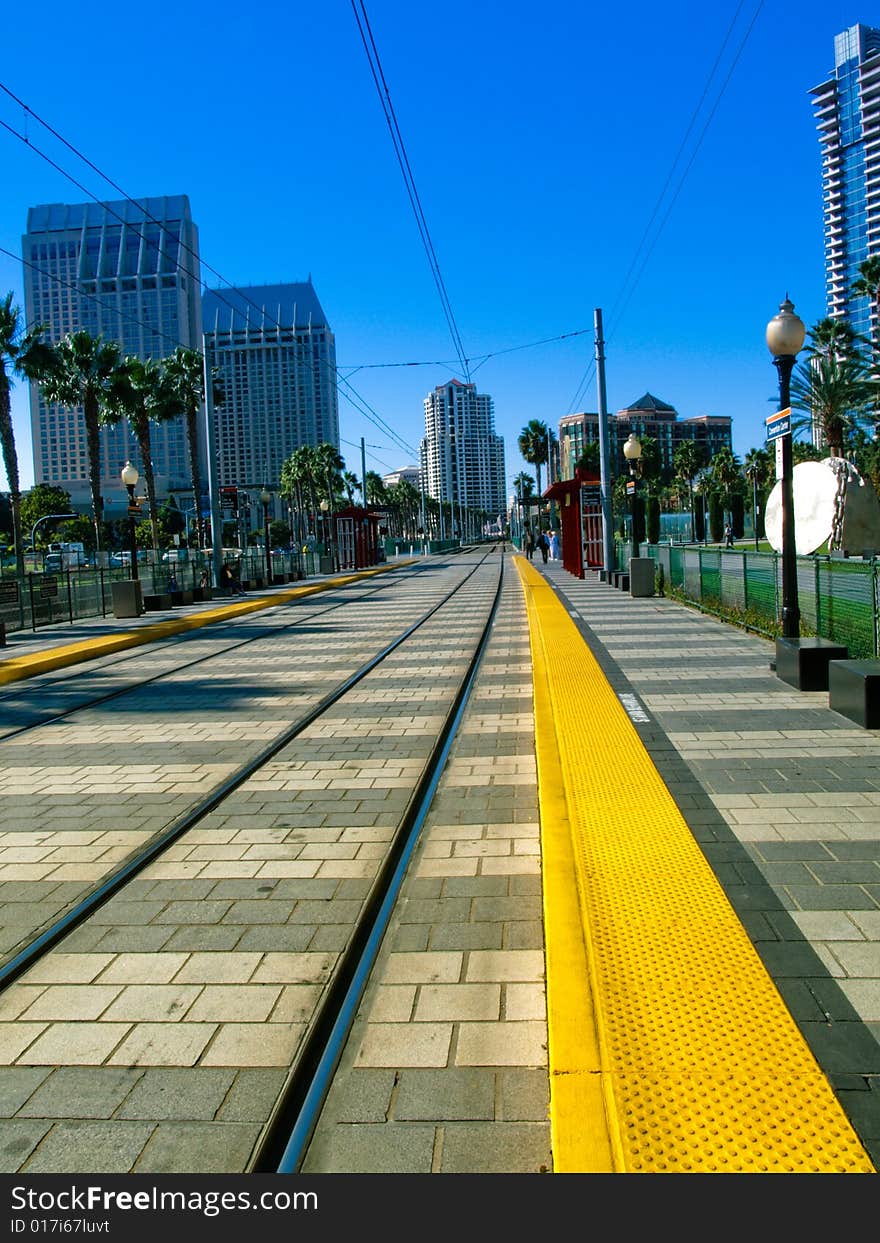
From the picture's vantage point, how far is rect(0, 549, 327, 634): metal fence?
22.2 m

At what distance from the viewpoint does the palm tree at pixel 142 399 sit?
156 ft

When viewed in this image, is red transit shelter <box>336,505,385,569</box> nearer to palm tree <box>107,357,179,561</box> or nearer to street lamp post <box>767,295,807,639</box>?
palm tree <box>107,357,179,561</box>

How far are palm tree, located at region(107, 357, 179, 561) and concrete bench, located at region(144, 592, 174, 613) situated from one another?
20.7m

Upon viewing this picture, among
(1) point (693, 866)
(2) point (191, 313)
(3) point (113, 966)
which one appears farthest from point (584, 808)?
(2) point (191, 313)

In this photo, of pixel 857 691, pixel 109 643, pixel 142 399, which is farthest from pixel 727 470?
pixel 857 691

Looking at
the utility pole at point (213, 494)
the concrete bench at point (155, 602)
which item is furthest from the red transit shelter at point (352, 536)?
the concrete bench at point (155, 602)

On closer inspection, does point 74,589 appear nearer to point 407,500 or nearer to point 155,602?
point 155,602

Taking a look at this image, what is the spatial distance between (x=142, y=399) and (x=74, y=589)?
2902 cm

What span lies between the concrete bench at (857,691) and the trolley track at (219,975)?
12.1 ft

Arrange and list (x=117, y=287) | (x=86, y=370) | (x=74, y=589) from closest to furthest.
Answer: (x=74, y=589)
(x=86, y=370)
(x=117, y=287)

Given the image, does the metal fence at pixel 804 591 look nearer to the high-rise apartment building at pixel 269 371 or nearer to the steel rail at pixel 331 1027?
the steel rail at pixel 331 1027

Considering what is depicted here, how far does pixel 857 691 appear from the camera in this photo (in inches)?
335

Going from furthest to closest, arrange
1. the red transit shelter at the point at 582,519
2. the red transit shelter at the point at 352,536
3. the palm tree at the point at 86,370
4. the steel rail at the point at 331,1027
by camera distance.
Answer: the red transit shelter at the point at 352,536, the palm tree at the point at 86,370, the red transit shelter at the point at 582,519, the steel rail at the point at 331,1027

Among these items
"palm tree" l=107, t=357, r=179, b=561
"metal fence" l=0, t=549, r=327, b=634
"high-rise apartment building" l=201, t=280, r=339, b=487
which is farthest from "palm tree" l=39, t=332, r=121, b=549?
"metal fence" l=0, t=549, r=327, b=634
